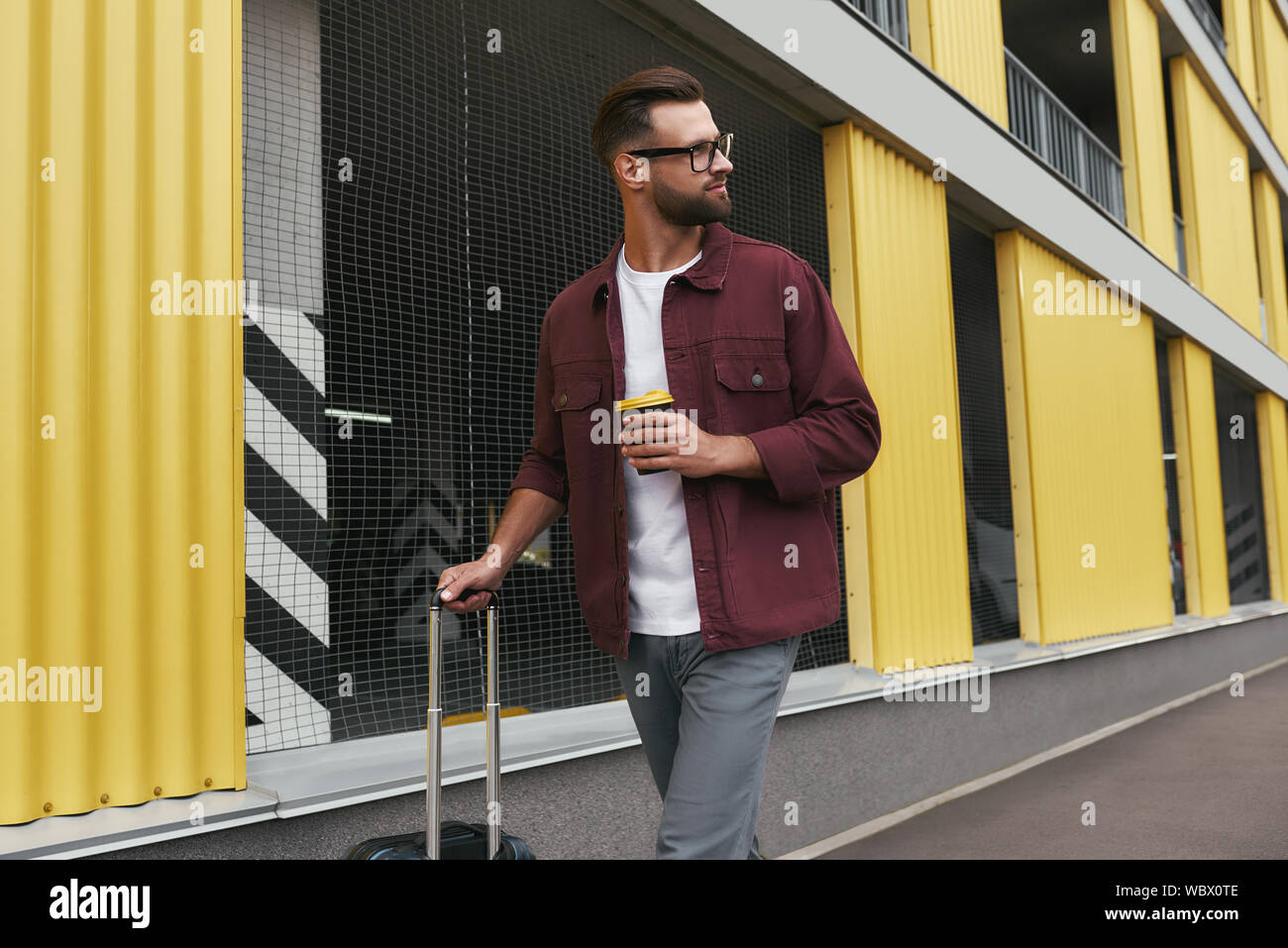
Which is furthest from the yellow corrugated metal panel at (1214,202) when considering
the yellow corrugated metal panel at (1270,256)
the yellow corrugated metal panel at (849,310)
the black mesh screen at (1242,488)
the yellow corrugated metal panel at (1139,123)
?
the yellow corrugated metal panel at (849,310)

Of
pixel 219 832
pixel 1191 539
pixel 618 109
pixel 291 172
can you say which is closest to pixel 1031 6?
pixel 1191 539

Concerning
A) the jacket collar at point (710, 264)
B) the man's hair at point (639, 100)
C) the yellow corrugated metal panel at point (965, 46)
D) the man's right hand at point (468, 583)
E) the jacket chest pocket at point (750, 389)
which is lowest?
the man's right hand at point (468, 583)

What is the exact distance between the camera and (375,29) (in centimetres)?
370

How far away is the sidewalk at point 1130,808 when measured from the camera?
4.37 m

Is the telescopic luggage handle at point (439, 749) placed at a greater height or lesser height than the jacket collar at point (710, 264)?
lesser

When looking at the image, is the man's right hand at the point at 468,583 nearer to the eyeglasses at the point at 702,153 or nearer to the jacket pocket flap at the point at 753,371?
the jacket pocket flap at the point at 753,371

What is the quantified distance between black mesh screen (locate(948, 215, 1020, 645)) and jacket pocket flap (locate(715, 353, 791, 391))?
212 inches

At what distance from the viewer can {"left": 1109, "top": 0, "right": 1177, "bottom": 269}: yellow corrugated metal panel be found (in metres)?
9.78

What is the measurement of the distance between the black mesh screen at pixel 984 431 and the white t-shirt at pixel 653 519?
213 inches

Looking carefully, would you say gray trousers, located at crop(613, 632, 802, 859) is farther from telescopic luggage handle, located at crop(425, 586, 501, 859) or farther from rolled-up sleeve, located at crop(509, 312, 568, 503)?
rolled-up sleeve, located at crop(509, 312, 568, 503)

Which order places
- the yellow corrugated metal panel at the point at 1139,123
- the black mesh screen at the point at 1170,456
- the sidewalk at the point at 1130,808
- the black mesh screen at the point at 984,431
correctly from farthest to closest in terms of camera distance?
1. the black mesh screen at the point at 1170,456
2. the yellow corrugated metal panel at the point at 1139,123
3. the black mesh screen at the point at 984,431
4. the sidewalk at the point at 1130,808
